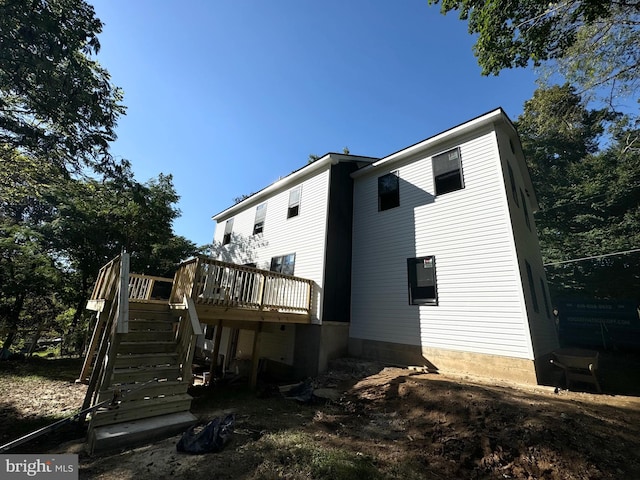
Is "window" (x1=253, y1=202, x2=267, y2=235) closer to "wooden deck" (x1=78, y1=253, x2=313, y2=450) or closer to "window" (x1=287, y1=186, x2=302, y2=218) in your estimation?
"window" (x1=287, y1=186, x2=302, y2=218)

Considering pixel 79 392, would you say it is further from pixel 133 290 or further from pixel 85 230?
pixel 85 230

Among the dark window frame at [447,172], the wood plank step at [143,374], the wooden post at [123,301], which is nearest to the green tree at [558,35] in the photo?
the dark window frame at [447,172]

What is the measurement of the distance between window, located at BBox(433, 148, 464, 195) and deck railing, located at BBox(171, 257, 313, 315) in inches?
216

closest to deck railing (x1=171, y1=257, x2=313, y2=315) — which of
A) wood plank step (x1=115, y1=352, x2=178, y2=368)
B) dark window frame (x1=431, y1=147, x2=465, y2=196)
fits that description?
wood plank step (x1=115, y1=352, x2=178, y2=368)

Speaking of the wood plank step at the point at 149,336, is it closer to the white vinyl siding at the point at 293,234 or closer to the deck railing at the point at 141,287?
the deck railing at the point at 141,287

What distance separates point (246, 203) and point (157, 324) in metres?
9.49

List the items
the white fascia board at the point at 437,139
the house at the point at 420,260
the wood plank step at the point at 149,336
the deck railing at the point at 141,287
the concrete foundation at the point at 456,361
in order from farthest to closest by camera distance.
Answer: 1. the deck railing at the point at 141,287
2. the white fascia board at the point at 437,139
3. the house at the point at 420,260
4. the concrete foundation at the point at 456,361
5. the wood plank step at the point at 149,336

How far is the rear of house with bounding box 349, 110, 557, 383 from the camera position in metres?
6.73

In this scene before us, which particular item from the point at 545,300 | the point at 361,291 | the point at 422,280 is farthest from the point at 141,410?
the point at 545,300

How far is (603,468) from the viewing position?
9.92 feet

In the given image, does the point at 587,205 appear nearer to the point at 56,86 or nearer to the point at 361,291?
the point at 361,291

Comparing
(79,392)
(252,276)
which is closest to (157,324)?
(252,276)

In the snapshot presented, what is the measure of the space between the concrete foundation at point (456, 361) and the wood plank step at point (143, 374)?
5732 millimetres

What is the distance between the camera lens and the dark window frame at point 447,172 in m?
8.51
